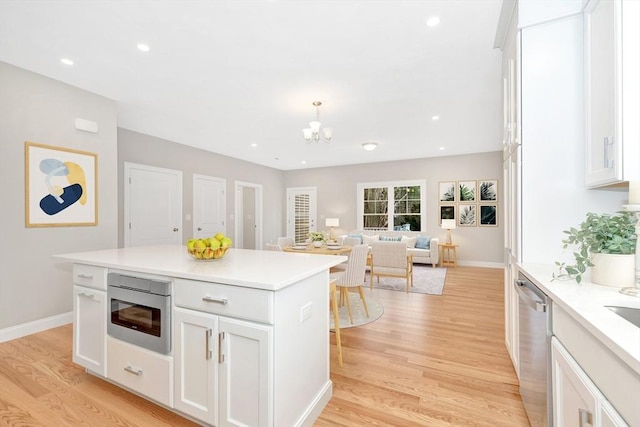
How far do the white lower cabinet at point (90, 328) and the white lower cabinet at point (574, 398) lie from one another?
2.51 meters

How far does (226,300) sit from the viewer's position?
4.74ft

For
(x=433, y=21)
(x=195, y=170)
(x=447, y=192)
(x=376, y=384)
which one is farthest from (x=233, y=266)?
(x=447, y=192)

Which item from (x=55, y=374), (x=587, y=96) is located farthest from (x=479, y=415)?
(x=55, y=374)

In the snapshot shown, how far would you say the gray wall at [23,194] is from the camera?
108 inches

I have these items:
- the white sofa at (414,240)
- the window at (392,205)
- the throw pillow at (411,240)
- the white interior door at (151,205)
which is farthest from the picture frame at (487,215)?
the white interior door at (151,205)

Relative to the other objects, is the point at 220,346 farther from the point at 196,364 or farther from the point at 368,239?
the point at 368,239

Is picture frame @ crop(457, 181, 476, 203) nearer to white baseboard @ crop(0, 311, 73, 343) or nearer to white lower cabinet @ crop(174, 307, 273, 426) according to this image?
white lower cabinet @ crop(174, 307, 273, 426)

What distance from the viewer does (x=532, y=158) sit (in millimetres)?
1765

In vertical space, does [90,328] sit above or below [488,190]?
below

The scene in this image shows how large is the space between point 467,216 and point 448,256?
1.08 meters

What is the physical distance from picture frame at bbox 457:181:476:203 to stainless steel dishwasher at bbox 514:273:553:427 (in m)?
5.71

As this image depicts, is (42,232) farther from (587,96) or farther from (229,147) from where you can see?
(587,96)

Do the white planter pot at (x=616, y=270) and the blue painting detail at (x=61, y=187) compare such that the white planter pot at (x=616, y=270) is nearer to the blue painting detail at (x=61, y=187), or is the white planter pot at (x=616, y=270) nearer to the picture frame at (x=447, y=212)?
the blue painting detail at (x=61, y=187)

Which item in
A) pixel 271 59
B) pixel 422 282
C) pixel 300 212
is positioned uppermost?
pixel 271 59
